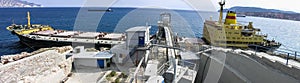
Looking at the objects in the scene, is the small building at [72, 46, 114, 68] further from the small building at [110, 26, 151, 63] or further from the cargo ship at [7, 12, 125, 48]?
the cargo ship at [7, 12, 125, 48]

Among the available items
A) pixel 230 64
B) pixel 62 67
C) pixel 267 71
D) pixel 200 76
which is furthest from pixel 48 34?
pixel 267 71

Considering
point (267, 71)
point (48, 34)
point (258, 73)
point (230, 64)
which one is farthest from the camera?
point (48, 34)

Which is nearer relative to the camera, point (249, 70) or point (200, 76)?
point (249, 70)

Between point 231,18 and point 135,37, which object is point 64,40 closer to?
point 135,37

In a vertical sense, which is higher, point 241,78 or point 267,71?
point 267,71

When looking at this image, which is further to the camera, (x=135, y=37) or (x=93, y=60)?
(x=135, y=37)

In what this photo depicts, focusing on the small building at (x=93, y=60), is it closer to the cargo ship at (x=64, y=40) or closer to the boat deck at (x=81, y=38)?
the cargo ship at (x=64, y=40)

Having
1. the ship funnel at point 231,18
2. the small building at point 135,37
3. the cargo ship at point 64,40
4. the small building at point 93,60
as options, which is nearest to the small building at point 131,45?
the small building at point 135,37

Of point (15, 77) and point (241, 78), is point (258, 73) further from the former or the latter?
point (15, 77)

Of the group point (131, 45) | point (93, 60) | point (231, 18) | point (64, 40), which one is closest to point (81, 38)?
point (64, 40)

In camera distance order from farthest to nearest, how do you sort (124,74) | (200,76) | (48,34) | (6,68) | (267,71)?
(48,34)
(200,76)
(124,74)
(6,68)
(267,71)
